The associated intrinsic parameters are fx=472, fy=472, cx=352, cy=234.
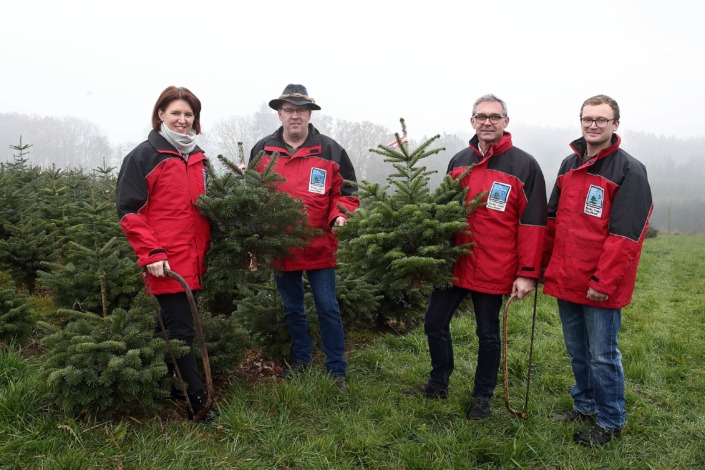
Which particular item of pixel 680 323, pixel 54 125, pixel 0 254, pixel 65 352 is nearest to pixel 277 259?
pixel 65 352

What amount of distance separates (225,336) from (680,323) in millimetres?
6787

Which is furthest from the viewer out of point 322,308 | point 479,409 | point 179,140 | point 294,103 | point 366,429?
point 322,308

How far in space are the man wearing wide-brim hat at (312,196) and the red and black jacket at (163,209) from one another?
715 millimetres

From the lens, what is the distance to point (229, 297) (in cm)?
604

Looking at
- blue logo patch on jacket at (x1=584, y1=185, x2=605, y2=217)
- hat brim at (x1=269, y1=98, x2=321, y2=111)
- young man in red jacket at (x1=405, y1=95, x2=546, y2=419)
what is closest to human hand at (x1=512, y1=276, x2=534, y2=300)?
young man in red jacket at (x1=405, y1=95, x2=546, y2=419)

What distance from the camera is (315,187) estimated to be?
4.21m

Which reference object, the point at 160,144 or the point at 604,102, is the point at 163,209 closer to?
the point at 160,144

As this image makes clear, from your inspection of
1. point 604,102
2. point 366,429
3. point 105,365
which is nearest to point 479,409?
point 366,429

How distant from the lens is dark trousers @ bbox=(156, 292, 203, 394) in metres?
3.47

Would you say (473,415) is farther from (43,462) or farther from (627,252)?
(43,462)

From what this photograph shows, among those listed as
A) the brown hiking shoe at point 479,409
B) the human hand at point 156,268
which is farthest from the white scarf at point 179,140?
the brown hiking shoe at point 479,409

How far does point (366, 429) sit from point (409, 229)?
1542mm

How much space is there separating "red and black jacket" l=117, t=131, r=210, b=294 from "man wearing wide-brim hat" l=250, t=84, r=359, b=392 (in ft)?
2.34

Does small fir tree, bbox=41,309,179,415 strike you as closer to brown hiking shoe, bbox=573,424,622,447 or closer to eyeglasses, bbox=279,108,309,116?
eyeglasses, bbox=279,108,309,116
